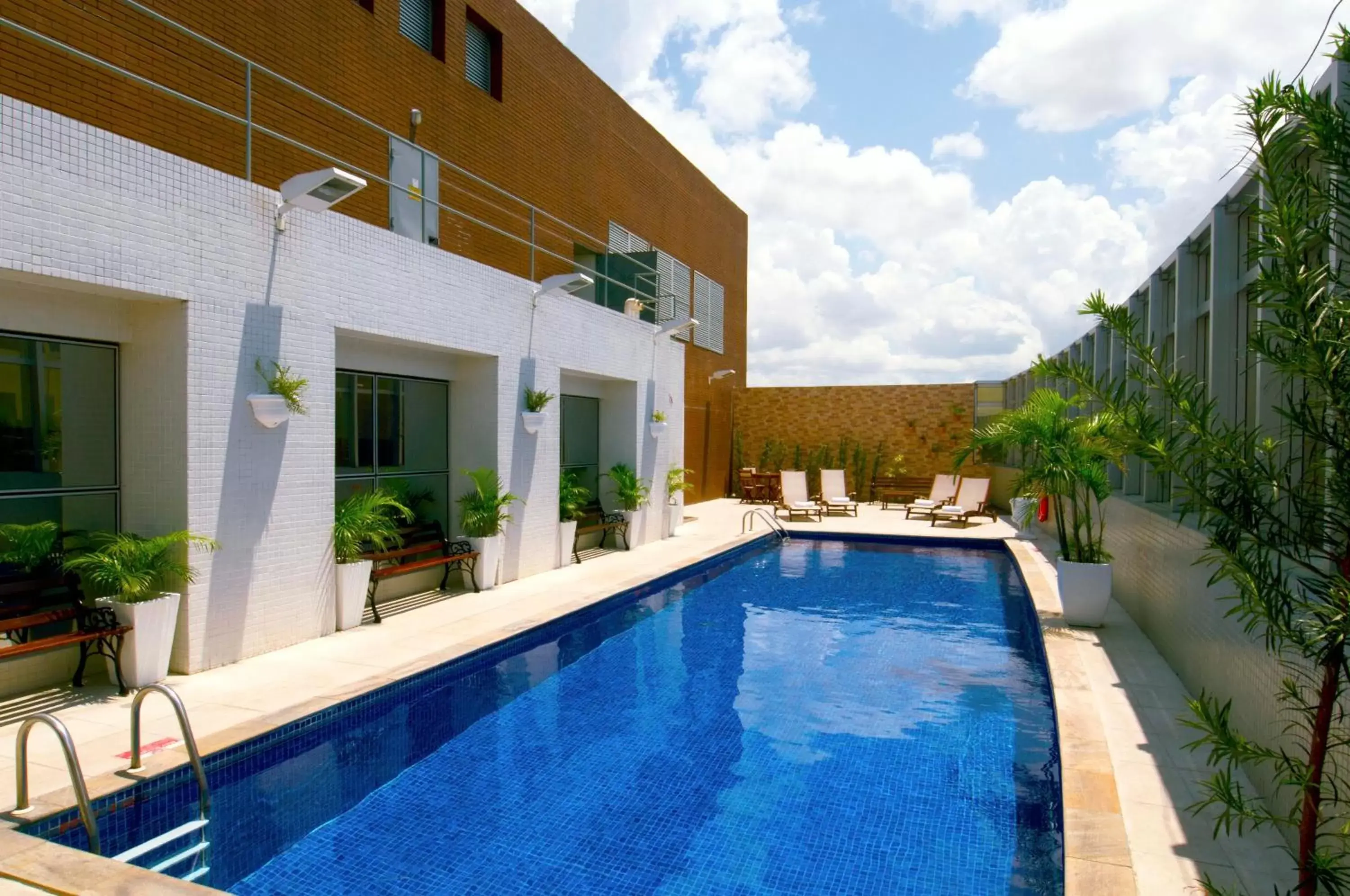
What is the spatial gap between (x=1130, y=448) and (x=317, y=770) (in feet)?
15.0

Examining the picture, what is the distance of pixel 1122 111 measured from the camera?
23.7 ft

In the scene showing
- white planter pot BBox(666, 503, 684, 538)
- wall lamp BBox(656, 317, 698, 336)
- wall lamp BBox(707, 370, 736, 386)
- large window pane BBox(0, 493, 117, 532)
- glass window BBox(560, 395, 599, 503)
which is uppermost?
wall lamp BBox(656, 317, 698, 336)

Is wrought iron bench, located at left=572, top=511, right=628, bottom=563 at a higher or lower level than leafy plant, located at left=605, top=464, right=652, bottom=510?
lower

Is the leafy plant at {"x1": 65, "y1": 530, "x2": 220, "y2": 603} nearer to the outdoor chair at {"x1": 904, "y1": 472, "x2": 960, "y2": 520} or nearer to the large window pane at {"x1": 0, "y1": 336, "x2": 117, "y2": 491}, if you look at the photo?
the large window pane at {"x1": 0, "y1": 336, "x2": 117, "y2": 491}

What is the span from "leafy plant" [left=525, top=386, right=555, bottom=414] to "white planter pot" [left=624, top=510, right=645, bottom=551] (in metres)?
3.10

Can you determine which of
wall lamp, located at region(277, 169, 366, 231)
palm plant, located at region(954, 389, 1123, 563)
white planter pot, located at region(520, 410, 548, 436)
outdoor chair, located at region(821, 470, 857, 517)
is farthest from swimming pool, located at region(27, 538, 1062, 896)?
outdoor chair, located at region(821, 470, 857, 517)

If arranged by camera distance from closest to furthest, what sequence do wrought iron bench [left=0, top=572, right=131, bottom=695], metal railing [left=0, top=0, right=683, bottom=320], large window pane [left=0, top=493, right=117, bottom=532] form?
wrought iron bench [left=0, top=572, right=131, bottom=695]
large window pane [left=0, top=493, right=117, bottom=532]
metal railing [left=0, top=0, right=683, bottom=320]

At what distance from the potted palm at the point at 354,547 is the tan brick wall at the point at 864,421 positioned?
1527 centimetres

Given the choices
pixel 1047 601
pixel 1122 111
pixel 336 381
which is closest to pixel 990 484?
pixel 1047 601

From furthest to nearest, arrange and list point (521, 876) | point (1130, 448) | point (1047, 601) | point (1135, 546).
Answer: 1. point (1047, 601)
2. point (1135, 546)
3. point (521, 876)
4. point (1130, 448)

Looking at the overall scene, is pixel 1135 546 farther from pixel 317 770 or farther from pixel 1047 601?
pixel 317 770

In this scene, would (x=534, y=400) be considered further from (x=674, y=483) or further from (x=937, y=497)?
(x=937, y=497)

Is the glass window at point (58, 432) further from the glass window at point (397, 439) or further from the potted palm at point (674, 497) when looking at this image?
the potted palm at point (674, 497)

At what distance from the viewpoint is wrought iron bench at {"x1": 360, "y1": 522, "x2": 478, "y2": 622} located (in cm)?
838
